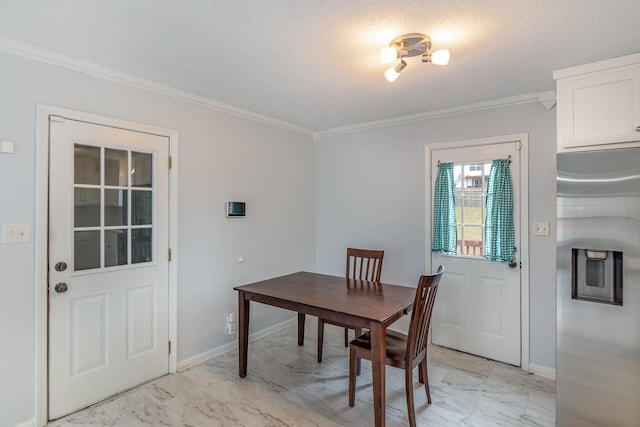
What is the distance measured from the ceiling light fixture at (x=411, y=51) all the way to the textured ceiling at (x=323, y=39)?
0.18ft

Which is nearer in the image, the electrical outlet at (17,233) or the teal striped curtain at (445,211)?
the electrical outlet at (17,233)

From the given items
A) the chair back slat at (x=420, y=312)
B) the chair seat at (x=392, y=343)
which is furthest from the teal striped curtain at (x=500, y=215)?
the chair seat at (x=392, y=343)

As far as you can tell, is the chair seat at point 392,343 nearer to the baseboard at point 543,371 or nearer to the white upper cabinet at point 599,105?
the baseboard at point 543,371

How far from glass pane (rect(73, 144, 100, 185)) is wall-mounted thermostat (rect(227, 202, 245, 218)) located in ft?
3.67

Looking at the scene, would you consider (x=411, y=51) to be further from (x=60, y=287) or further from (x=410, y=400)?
(x=60, y=287)

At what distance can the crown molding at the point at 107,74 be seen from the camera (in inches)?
78.4

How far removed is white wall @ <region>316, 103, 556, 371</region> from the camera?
281cm

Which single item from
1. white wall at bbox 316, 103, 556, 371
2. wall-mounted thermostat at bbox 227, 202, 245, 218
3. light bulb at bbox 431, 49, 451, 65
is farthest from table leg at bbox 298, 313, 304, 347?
light bulb at bbox 431, 49, 451, 65

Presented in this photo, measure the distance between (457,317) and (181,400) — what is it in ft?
8.40

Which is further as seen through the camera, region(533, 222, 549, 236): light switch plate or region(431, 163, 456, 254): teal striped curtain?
region(431, 163, 456, 254): teal striped curtain

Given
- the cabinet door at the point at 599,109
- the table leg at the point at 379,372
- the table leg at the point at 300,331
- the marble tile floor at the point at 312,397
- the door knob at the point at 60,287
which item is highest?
the cabinet door at the point at 599,109

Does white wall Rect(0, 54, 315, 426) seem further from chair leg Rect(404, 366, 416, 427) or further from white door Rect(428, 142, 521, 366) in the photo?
chair leg Rect(404, 366, 416, 427)

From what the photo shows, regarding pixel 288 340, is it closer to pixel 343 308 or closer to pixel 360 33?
pixel 343 308

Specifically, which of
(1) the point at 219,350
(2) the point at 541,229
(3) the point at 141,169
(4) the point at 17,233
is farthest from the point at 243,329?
(2) the point at 541,229
